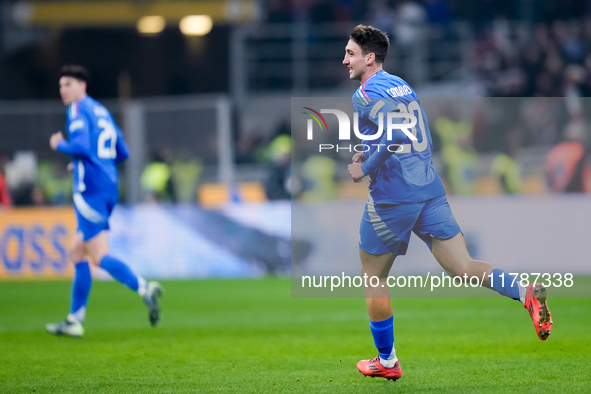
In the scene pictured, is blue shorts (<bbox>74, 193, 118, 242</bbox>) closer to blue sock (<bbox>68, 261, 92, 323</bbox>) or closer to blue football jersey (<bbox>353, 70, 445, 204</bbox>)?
blue sock (<bbox>68, 261, 92, 323</bbox>)

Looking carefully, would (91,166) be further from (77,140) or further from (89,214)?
(89,214)

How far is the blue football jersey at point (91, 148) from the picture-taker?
805cm

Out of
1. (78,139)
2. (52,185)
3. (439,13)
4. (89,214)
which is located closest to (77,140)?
(78,139)

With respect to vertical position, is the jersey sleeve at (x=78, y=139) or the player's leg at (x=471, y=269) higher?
the jersey sleeve at (x=78, y=139)

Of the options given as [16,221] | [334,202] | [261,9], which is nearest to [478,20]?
[261,9]

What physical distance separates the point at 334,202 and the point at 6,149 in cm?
547

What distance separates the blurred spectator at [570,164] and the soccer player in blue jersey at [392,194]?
8856 millimetres

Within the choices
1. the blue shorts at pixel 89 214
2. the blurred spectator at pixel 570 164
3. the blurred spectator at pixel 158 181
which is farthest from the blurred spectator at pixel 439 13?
the blue shorts at pixel 89 214

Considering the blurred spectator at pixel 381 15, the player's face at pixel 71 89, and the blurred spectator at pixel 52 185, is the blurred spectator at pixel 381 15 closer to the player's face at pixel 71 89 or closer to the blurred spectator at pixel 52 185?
the blurred spectator at pixel 52 185

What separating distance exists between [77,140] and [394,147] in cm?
352

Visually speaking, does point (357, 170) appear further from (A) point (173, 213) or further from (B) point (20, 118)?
(B) point (20, 118)

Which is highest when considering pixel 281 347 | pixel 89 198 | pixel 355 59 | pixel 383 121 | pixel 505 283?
pixel 355 59

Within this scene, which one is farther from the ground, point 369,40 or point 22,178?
point 369,40

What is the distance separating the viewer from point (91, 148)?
813 cm
